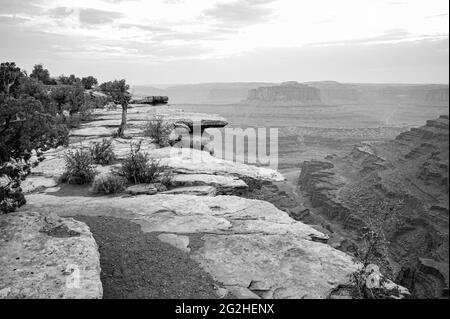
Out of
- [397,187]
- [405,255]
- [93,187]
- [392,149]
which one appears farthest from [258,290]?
[392,149]

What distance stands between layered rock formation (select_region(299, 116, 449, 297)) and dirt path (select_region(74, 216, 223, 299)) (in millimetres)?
15851

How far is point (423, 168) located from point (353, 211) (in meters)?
11.5

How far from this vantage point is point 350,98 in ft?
559

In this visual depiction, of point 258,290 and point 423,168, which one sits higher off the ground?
point 258,290

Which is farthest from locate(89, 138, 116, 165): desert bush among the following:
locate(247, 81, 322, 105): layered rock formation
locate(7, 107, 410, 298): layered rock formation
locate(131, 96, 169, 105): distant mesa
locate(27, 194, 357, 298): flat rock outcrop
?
locate(247, 81, 322, 105): layered rock formation

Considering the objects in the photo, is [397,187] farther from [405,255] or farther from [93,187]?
[93,187]

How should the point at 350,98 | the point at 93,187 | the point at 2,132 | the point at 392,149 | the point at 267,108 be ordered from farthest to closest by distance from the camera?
the point at 350,98 → the point at 267,108 → the point at 392,149 → the point at 93,187 → the point at 2,132

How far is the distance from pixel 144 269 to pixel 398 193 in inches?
1762

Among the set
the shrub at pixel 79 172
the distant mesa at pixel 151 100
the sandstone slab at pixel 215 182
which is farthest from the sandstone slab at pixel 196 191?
the distant mesa at pixel 151 100

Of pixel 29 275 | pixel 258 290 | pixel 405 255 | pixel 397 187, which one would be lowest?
pixel 405 255

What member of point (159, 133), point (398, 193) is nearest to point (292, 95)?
point (398, 193)

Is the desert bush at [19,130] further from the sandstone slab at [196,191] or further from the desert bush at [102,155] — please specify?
the desert bush at [102,155]

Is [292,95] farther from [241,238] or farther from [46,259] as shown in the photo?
[46,259]

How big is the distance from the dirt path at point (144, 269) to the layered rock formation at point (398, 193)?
1585 centimetres
